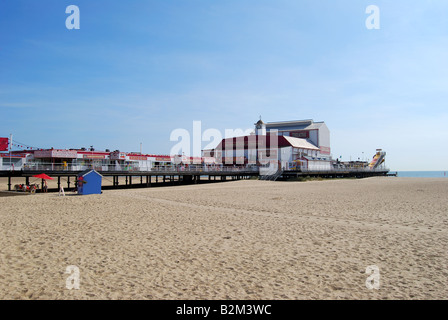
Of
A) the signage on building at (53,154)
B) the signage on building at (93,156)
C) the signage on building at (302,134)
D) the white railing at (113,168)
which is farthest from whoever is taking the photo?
the signage on building at (302,134)

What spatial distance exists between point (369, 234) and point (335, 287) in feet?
14.7

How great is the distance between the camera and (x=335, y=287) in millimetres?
5059

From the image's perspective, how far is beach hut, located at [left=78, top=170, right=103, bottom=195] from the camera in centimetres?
2078

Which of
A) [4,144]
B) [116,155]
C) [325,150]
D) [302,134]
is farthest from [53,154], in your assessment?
[325,150]

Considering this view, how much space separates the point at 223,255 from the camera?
268 inches

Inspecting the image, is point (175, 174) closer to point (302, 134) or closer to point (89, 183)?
point (89, 183)

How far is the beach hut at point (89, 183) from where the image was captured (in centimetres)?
2078

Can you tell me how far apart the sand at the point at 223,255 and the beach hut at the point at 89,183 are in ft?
28.9

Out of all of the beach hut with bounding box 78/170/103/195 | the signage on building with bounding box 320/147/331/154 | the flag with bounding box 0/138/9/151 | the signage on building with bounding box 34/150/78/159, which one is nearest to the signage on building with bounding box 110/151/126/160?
the signage on building with bounding box 34/150/78/159

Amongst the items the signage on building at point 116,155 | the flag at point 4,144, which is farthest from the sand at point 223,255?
the signage on building at point 116,155

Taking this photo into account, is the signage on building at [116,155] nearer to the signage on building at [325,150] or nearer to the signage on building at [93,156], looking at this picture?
the signage on building at [93,156]
